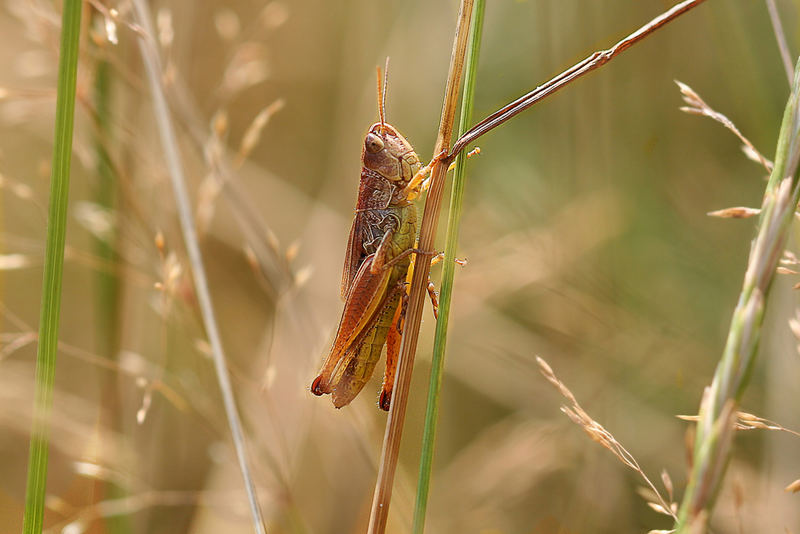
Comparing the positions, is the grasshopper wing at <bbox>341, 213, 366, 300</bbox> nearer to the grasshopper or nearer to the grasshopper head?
the grasshopper

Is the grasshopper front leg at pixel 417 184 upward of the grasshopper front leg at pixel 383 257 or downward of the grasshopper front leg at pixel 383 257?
upward

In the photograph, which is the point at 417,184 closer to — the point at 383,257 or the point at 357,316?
the point at 383,257

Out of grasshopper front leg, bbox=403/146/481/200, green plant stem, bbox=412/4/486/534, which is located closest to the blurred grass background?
grasshopper front leg, bbox=403/146/481/200

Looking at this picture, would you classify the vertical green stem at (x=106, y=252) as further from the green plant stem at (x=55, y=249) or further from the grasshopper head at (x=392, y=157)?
the green plant stem at (x=55, y=249)

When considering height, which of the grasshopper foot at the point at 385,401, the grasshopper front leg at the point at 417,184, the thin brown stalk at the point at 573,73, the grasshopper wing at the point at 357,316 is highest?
the grasshopper front leg at the point at 417,184

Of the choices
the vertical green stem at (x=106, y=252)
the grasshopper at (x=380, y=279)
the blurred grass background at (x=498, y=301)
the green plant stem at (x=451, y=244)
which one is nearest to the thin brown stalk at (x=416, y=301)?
the green plant stem at (x=451, y=244)

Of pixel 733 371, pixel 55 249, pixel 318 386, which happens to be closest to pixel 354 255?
pixel 318 386
